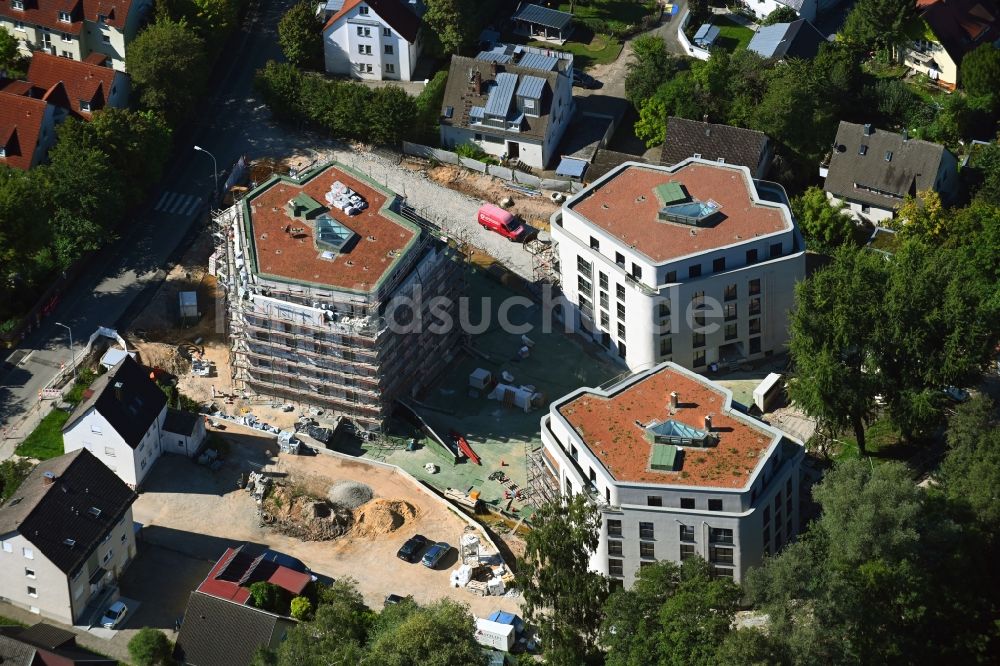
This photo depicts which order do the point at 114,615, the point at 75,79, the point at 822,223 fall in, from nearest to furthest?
the point at 114,615
the point at 822,223
the point at 75,79

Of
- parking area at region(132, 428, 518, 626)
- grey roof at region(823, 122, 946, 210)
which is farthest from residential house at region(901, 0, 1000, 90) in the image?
parking area at region(132, 428, 518, 626)

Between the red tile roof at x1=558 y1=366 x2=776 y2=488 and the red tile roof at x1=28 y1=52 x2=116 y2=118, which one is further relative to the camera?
the red tile roof at x1=28 y1=52 x2=116 y2=118

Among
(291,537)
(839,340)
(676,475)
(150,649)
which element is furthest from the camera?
(291,537)

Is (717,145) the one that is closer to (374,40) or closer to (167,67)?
(374,40)

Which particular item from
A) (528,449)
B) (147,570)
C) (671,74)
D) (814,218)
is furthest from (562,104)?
(147,570)

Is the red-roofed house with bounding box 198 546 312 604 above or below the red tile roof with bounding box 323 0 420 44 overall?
below

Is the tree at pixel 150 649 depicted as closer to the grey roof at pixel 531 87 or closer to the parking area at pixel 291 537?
the parking area at pixel 291 537

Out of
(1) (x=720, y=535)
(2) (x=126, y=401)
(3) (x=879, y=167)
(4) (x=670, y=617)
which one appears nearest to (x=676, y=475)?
(1) (x=720, y=535)

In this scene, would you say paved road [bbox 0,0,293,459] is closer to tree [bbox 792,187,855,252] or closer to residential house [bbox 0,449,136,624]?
residential house [bbox 0,449,136,624]
